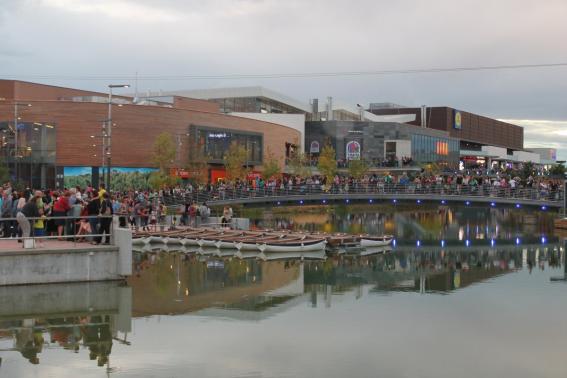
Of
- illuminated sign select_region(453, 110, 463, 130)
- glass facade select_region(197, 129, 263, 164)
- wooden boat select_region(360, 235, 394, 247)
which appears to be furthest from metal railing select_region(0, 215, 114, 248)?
illuminated sign select_region(453, 110, 463, 130)

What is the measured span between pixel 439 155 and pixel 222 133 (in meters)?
66.1

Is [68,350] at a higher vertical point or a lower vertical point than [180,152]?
lower

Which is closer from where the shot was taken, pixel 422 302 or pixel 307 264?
pixel 422 302

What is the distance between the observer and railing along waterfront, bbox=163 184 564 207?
194ft

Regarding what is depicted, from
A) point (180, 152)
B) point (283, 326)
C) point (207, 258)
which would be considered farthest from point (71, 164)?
point (283, 326)

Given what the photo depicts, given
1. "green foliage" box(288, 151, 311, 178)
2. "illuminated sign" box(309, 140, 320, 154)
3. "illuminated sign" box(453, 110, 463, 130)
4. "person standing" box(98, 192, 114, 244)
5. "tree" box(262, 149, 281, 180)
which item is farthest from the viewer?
"illuminated sign" box(453, 110, 463, 130)

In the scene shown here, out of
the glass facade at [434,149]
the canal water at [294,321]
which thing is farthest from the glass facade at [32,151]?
the glass facade at [434,149]

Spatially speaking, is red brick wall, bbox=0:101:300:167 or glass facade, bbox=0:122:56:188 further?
red brick wall, bbox=0:101:300:167

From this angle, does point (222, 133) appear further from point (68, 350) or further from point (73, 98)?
point (68, 350)

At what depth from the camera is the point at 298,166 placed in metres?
102

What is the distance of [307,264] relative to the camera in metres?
36.2

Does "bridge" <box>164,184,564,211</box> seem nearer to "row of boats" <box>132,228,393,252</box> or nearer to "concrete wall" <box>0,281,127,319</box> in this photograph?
"row of boats" <box>132,228,393,252</box>

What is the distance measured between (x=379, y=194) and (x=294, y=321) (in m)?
40.3

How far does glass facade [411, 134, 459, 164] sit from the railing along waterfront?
231 feet
